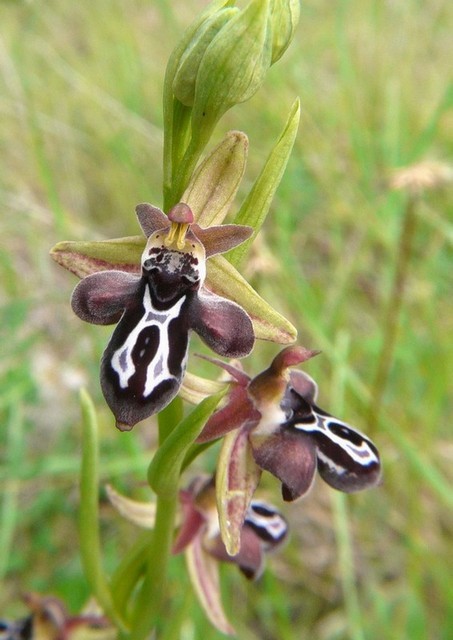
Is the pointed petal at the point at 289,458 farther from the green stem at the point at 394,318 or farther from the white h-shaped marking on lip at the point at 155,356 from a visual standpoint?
the green stem at the point at 394,318

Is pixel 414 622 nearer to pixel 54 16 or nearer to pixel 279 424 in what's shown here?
pixel 279 424

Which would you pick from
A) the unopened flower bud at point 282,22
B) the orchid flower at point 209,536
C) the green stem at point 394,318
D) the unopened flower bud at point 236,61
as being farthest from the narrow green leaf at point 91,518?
the green stem at point 394,318

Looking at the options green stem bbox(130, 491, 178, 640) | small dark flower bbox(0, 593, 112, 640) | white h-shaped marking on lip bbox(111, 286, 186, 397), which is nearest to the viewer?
white h-shaped marking on lip bbox(111, 286, 186, 397)

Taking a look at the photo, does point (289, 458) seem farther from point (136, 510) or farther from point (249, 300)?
point (136, 510)

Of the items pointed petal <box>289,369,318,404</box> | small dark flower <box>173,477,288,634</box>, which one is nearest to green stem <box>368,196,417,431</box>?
small dark flower <box>173,477,288,634</box>

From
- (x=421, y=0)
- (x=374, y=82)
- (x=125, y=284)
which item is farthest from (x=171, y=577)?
(x=421, y=0)

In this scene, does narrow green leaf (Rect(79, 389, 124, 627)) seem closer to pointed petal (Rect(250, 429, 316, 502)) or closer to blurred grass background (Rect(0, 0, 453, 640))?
blurred grass background (Rect(0, 0, 453, 640))
